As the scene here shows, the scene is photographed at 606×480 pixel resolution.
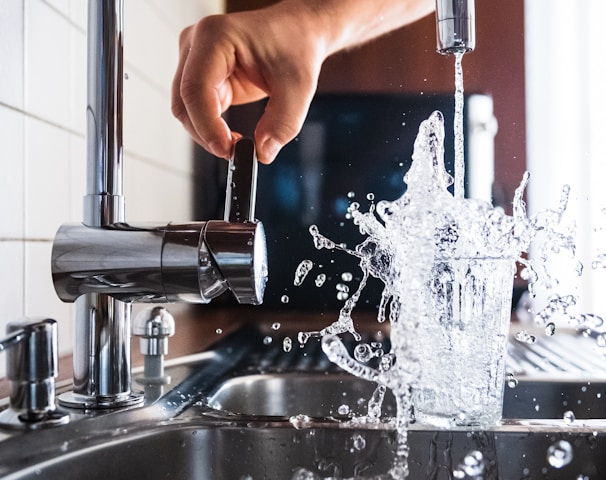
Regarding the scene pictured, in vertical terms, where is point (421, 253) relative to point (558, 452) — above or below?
above

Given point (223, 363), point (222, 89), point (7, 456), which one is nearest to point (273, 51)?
point (222, 89)

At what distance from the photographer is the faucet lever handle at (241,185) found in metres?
0.68

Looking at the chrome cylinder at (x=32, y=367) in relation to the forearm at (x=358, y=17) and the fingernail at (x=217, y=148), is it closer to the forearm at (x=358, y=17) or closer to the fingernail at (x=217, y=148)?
the fingernail at (x=217, y=148)

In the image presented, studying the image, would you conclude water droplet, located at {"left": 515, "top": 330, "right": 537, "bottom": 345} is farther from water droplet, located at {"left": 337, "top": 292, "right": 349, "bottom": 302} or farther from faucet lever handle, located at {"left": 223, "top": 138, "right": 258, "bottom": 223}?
faucet lever handle, located at {"left": 223, "top": 138, "right": 258, "bottom": 223}

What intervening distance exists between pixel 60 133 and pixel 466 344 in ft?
1.54

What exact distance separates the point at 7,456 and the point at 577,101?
36.3 inches

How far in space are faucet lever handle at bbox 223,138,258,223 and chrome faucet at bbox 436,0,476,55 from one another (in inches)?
8.1

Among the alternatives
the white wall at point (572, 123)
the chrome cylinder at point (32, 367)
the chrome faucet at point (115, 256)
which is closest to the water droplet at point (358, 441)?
the chrome faucet at point (115, 256)

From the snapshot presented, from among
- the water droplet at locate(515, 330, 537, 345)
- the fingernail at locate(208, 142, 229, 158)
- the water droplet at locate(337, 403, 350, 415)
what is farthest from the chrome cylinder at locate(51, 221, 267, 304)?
the water droplet at locate(515, 330, 537, 345)

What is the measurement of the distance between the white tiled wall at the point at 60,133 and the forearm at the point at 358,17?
139mm

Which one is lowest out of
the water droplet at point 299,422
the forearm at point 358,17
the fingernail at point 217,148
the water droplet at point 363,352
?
the water droplet at point 299,422

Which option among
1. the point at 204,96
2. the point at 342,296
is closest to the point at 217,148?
the point at 204,96

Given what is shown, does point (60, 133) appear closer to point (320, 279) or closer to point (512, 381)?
point (320, 279)

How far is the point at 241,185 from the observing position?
0.69 meters
